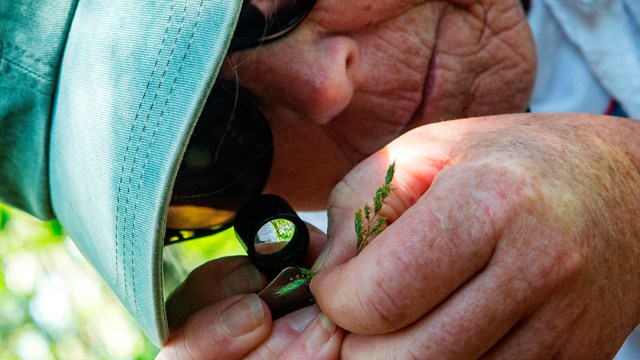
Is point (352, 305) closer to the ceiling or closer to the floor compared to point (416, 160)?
closer to the floor

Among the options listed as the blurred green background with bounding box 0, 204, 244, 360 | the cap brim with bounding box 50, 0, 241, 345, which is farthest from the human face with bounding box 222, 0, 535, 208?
the blurred green background with bounding box 0, 204, 244, 360

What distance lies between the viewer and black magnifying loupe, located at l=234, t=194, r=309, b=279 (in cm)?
128

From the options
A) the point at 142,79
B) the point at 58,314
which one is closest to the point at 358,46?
the point at 142,79

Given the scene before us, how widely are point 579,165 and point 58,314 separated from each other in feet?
8.08

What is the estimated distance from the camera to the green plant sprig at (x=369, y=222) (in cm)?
107

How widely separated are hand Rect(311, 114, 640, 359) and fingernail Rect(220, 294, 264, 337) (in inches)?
6.0

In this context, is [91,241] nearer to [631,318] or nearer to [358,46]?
[358,46]

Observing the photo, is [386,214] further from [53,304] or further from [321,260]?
[53,304]

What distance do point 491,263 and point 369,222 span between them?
0.62 ft

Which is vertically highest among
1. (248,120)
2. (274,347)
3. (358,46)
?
(358,46)

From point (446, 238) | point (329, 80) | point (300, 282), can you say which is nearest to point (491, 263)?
point (446, 238)

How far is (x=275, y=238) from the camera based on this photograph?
130cm

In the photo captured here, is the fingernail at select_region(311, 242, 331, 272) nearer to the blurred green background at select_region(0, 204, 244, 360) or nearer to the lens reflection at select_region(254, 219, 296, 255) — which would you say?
the lens reflection at select_region(254, 219, 296, 255)

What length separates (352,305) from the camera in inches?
40.9
